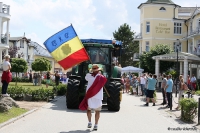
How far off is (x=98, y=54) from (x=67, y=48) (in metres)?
4.38

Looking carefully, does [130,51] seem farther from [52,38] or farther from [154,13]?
[52,38]

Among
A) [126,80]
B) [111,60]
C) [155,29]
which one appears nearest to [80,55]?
[111,60]

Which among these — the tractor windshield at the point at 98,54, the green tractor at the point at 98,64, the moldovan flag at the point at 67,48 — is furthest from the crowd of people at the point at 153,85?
the moldovan flag at the point at 67,48

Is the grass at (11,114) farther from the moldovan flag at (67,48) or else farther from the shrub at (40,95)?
the shrub at (40,95)

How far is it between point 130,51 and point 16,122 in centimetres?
6987

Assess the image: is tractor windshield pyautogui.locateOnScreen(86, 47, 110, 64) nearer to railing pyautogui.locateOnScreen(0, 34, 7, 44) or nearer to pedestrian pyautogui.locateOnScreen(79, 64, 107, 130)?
pedestrian pyautogui.locateOnScreen(79, 64, 107, 130)

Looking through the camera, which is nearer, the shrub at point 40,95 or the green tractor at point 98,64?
the green tractor at point 98,64

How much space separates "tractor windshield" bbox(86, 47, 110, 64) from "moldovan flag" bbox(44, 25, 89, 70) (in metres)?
4.02

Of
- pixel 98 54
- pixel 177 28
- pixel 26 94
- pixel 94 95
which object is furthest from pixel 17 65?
pixel 94 95

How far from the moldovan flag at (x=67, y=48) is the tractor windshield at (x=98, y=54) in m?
4.02

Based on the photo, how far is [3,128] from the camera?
34.4ft

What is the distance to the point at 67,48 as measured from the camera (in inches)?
515

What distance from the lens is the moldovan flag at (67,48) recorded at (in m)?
13.0

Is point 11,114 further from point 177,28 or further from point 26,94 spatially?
point 177,28
